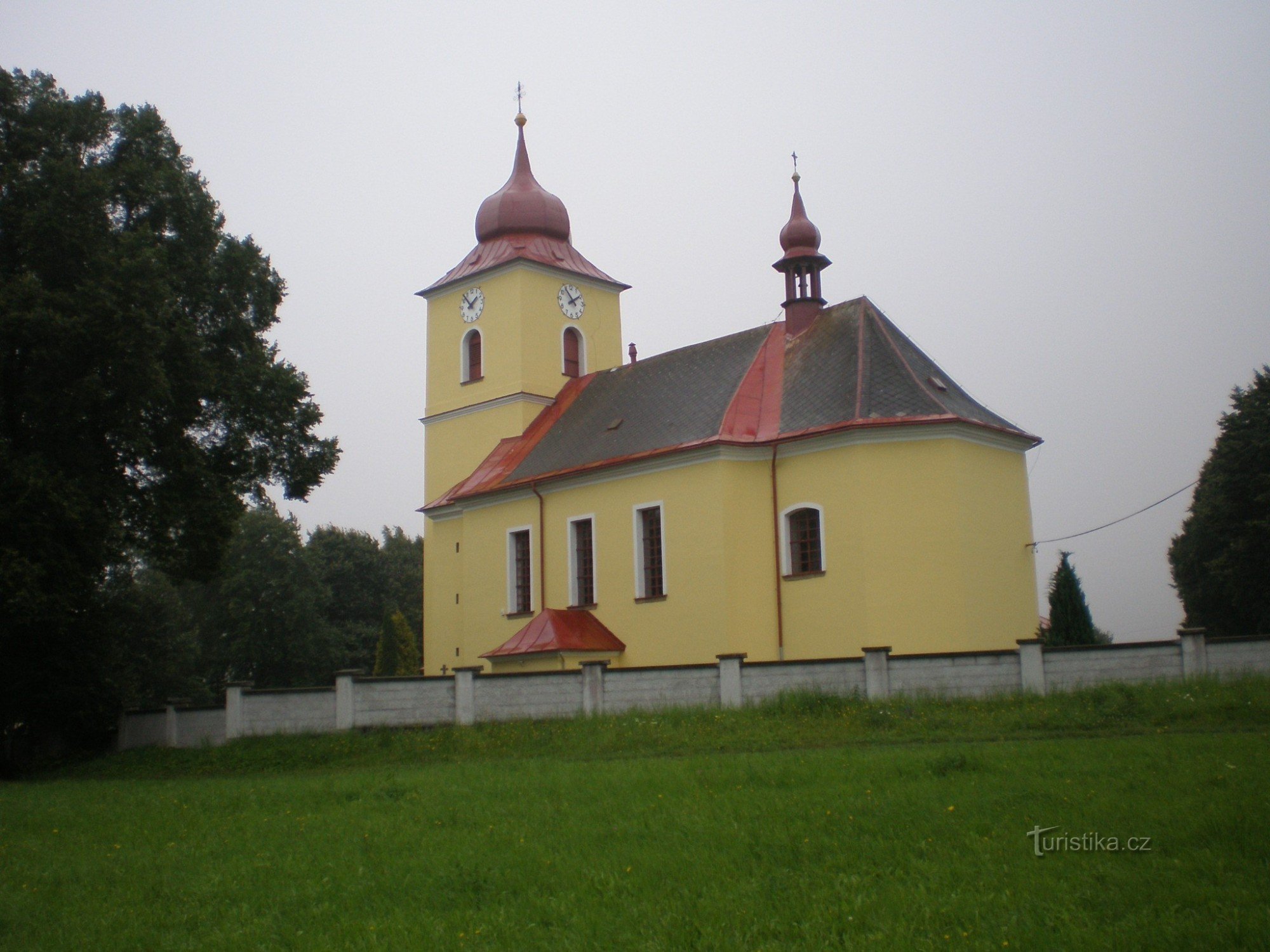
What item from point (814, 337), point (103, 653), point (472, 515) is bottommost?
point (103, 653)

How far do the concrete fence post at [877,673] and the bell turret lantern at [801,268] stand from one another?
37.2 ft

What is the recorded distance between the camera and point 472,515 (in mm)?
32188

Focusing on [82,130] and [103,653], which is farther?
[103,653]

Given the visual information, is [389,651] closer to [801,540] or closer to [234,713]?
[234,713]

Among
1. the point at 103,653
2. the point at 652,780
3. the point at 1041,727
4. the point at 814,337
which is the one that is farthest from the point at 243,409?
the point at 1041,727

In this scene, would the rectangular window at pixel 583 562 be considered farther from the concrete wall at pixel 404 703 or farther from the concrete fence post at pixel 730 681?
the concrete fence post at pixel 730 681

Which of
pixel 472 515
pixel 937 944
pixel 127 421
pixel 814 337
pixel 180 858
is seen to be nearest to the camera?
pixel 937 944

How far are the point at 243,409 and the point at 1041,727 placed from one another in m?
16.1

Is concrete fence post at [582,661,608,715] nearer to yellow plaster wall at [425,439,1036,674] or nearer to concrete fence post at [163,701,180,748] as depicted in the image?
yellow plaster wall at [425,439,1036,674]

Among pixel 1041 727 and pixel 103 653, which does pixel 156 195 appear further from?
pixel 1041 727

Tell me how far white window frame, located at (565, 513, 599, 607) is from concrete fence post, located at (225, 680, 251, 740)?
8.20 m

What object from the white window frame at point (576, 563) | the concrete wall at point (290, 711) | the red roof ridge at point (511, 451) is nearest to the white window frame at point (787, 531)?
the white window frame at point (576, 563)

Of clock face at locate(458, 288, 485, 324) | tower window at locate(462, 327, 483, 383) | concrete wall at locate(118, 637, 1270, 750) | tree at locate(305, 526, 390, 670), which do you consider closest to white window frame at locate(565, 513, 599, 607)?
concrete wall at locate(118, 637, 1270, 750)

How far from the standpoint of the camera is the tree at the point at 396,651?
153ft
